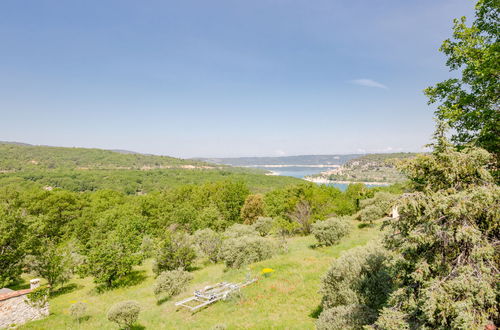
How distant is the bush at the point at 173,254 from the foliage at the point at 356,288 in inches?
750

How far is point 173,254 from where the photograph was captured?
26047 mm

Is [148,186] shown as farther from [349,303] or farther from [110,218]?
[349,303]

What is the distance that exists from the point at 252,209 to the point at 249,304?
3985 centimetres

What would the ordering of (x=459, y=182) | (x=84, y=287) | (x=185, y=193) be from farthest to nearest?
(x=185, y=193) → (x=84, y=287) → (x=459, y=182)

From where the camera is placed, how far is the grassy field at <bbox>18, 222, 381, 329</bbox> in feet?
41.3

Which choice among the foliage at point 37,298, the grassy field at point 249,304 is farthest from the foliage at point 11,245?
the foliage at point 37,298

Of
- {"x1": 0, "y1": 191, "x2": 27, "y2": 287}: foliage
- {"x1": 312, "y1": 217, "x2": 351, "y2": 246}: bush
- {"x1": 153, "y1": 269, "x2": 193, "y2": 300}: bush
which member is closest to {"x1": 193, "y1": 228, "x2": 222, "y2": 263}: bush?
{"x1": 153, "y1": 269, "x2": 193, "y2": 300}: bush

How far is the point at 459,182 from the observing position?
19.5 feet

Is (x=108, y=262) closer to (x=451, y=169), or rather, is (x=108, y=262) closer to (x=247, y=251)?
(x=247, y=251)

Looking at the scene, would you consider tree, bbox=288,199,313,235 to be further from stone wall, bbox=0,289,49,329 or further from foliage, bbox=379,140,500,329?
foliage, bbox=379,140,500,329

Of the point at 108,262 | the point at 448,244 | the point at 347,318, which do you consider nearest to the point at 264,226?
the point at 108,262

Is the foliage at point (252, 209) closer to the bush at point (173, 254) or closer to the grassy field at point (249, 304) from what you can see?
the bush at point (173, 254)

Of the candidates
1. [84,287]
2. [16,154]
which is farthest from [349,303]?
[16,154]

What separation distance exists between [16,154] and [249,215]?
214 m
